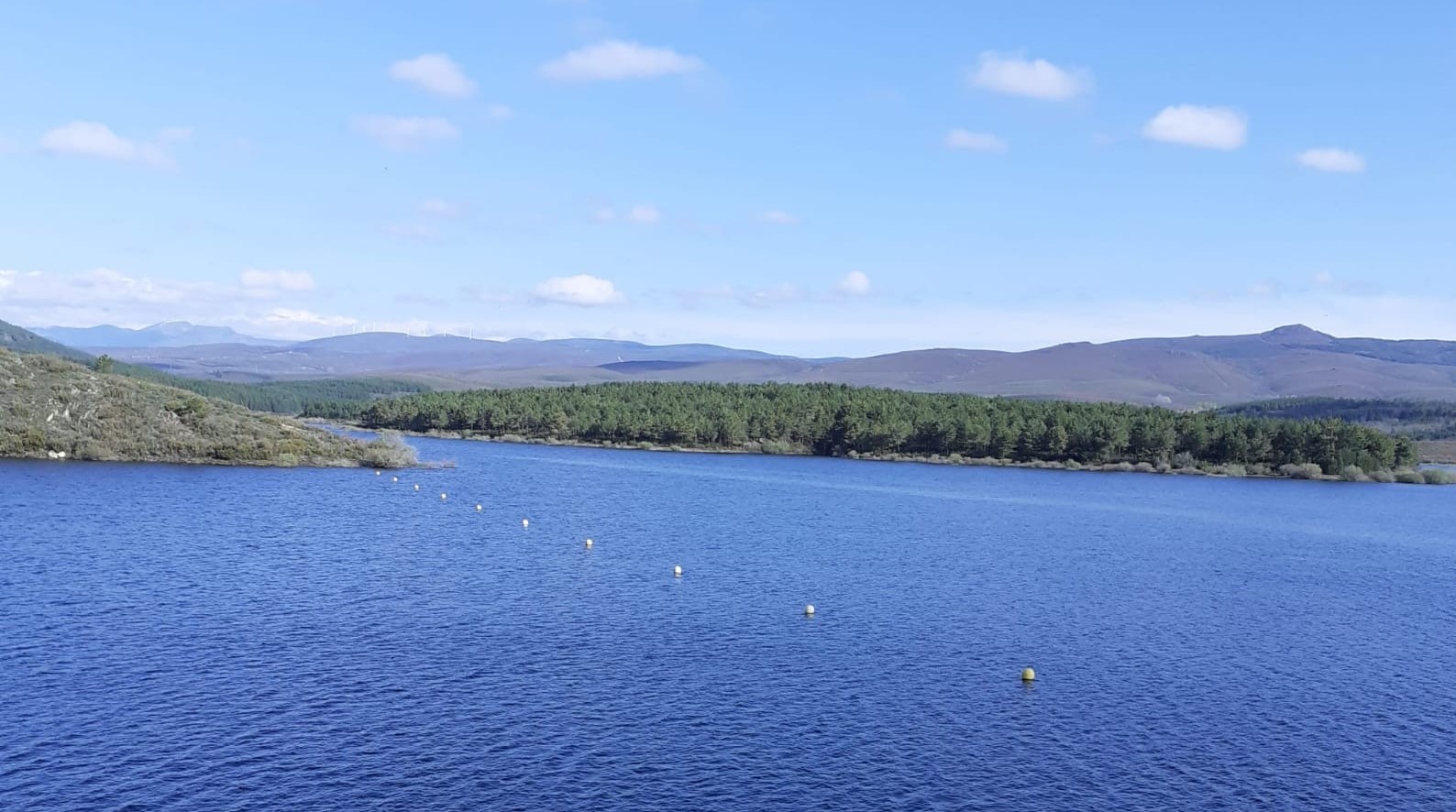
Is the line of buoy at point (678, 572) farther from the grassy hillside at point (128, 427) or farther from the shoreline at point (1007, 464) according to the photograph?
the shoreline at point (1007, 464)

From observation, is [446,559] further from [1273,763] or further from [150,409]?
[150,409]

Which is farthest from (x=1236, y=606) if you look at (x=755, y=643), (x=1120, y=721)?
(x=755, y=643)

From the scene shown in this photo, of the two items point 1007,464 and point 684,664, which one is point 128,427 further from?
point 1007,464

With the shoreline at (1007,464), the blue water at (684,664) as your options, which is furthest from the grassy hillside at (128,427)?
the shoreline at (1007,464)

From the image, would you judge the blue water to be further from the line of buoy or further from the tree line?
the tree line

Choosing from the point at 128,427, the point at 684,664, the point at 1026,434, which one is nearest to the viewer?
the point at 684,664

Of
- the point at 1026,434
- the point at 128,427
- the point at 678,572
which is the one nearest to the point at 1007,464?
the point at 1026,434
